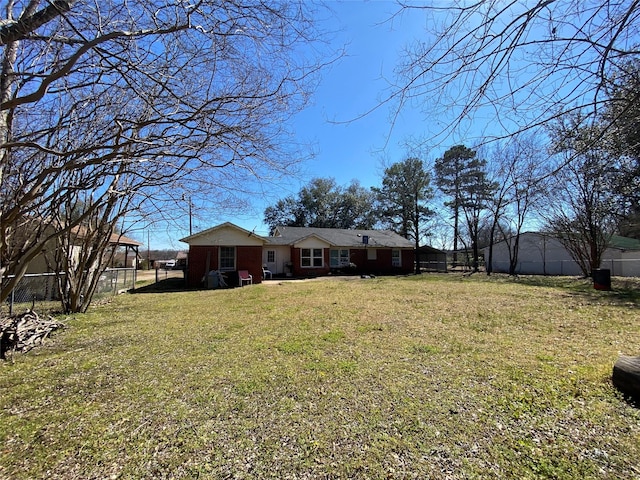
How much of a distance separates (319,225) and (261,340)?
32.1m

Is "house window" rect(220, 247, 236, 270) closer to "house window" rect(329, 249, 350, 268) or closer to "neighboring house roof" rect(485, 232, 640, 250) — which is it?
"house window" rect(329, 249, 350, 268)

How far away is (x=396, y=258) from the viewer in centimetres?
2430

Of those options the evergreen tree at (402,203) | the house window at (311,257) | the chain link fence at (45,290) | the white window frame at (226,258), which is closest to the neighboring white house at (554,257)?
the evergreen tree at (402,203)

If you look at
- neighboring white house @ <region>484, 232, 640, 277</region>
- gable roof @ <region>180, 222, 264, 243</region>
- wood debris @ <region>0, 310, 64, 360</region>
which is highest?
gable roof @ <region>180, 222, 264, 243</region>

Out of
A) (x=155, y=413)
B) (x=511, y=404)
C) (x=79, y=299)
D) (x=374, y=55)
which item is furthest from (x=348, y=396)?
(x=79, y=299)

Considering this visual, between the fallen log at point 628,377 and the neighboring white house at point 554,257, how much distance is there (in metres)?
19.3

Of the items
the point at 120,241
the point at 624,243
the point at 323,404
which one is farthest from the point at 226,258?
the point at 624,243

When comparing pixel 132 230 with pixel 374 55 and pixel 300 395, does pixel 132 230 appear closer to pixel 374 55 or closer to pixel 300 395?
pixel 300 395

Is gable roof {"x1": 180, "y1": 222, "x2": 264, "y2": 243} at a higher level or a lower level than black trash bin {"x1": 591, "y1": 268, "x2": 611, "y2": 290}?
higher

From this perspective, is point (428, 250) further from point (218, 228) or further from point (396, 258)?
point (218, 228)

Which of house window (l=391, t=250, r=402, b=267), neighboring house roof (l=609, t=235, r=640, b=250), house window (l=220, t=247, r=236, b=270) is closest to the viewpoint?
house window (l=220, t=247, r=236, b=270)

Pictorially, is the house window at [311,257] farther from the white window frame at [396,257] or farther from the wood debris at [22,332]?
the wood debris at [22,332]

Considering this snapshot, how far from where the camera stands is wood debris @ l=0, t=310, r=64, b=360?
470cm

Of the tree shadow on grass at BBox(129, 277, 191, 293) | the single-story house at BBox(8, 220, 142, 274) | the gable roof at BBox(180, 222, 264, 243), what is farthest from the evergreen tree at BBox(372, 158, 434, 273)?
the single-story house at BBox(8, 220, 142, 274)
